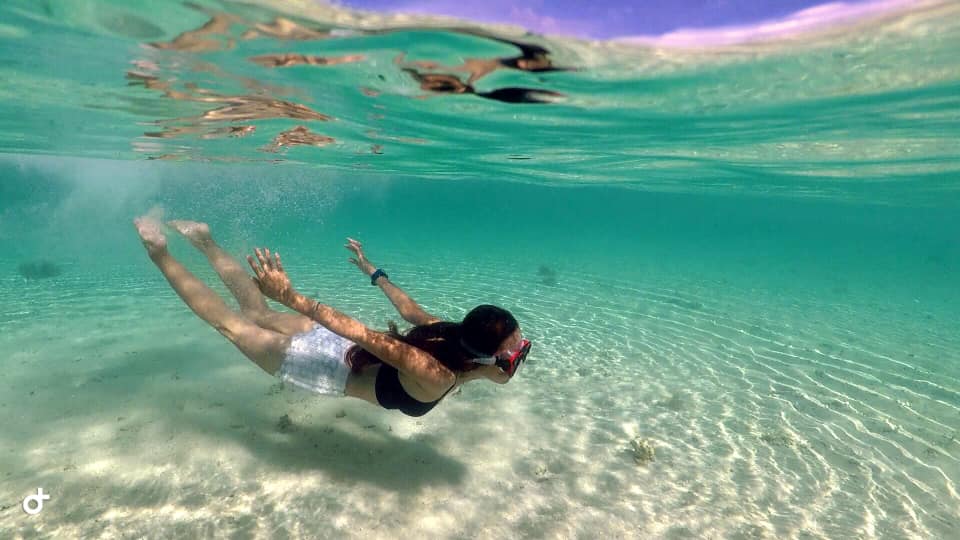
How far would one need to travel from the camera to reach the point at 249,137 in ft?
54.3

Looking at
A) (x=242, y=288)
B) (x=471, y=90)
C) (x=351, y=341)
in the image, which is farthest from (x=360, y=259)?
(x=471, y=90)

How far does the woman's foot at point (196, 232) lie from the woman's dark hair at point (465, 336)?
4660mm

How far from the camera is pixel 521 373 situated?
9.08 metres

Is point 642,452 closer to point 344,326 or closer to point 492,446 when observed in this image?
point 492,446

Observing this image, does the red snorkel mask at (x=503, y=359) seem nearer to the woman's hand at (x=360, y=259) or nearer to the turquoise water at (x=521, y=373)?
the turquoise water at (x=521, y=373)

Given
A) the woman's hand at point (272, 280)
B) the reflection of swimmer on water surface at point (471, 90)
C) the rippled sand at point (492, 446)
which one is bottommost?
the rippled sand at point (492, 446)

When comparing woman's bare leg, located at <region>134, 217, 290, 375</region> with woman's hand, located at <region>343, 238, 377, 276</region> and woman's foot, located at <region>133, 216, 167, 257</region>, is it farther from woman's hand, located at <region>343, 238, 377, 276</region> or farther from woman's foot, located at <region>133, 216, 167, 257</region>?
woman's hand, located at <region>343, 238, 377, 276</region>

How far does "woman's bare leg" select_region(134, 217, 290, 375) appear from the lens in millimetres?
5398

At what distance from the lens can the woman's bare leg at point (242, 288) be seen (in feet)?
19.6

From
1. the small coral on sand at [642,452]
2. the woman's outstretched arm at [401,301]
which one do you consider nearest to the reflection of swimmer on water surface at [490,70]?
the woman's outstretched arm at [401,301]

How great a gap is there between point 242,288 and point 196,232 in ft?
4.81

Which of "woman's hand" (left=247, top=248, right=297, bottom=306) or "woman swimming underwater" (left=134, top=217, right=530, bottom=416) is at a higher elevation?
"woman's hand" (left=247, top=248, right=297, bottom=306)

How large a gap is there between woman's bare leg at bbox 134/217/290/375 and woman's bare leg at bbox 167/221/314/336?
0.32 metres

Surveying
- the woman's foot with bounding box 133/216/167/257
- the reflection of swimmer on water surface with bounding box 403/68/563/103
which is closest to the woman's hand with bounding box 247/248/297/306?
the woman's foot with bounding box 133/216/167/257
